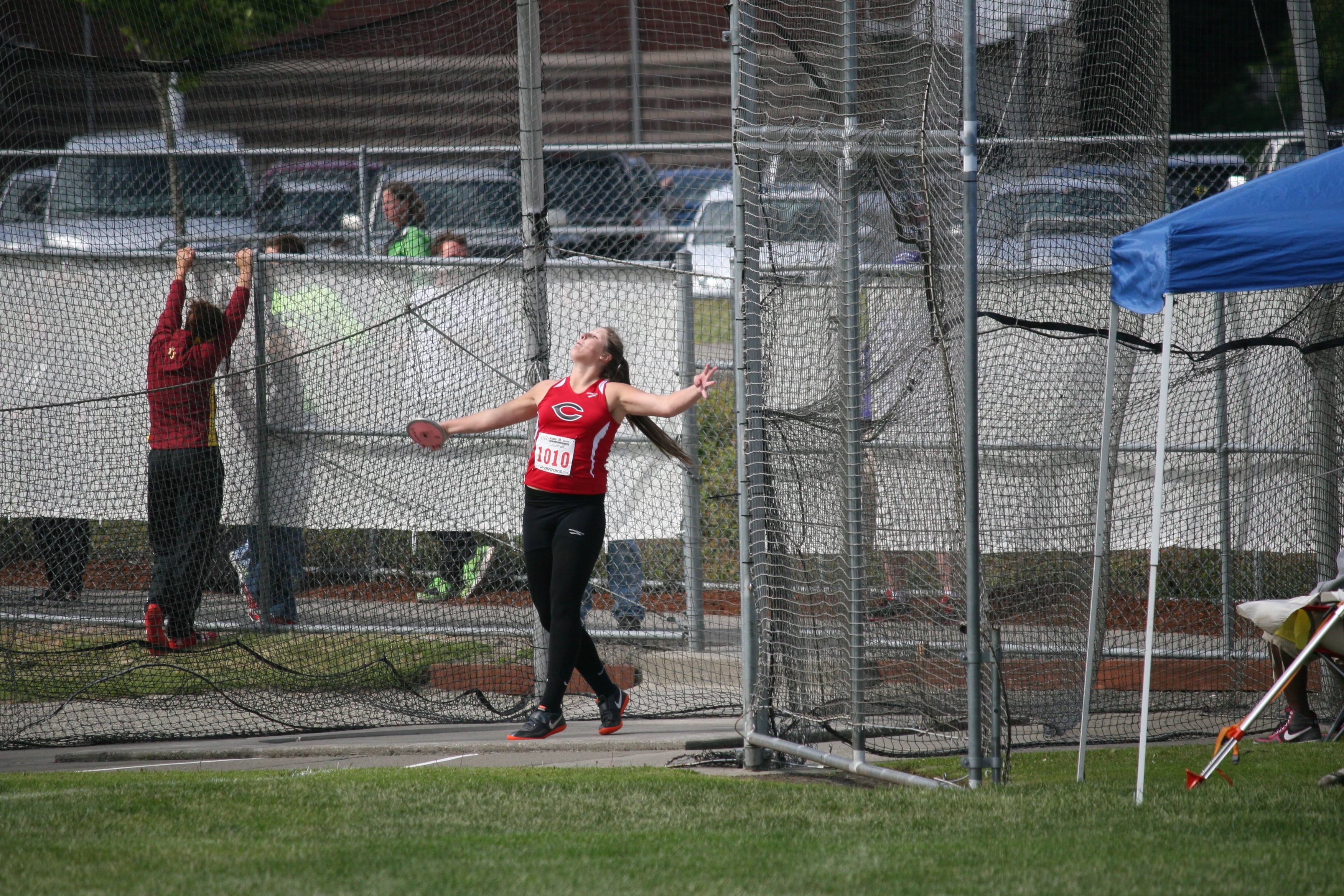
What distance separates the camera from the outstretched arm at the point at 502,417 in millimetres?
6246

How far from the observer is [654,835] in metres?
4.54

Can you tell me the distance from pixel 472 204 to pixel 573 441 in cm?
790

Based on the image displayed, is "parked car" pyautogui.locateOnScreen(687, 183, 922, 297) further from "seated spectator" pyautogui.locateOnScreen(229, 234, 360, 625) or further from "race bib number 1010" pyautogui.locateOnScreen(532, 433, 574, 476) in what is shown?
"seated spectator" pyautogui.locateOnScreen(229, 234, 360, 625)

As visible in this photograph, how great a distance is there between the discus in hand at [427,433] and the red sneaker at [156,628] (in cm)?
257

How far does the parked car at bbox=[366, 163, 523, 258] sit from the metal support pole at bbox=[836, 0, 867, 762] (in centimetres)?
607

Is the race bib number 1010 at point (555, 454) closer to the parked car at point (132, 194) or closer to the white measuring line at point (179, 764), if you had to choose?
the white measuring line at point (179, 764)

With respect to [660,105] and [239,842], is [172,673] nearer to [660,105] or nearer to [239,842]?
[239,842]

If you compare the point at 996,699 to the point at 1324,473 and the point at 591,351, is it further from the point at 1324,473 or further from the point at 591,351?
the point at 1324,473

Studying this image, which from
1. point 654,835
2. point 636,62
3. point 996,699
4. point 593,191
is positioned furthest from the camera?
point 593,191

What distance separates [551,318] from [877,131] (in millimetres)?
2976

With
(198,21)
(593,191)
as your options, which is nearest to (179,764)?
(198,21)

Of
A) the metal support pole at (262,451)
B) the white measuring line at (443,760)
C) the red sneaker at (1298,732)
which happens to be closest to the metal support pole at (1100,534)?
the red sneaker at (1298,732)

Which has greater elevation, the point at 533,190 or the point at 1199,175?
the point at 1199,175

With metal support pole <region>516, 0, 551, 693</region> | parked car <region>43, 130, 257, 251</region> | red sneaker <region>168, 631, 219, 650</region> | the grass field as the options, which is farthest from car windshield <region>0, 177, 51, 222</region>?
the grass field
